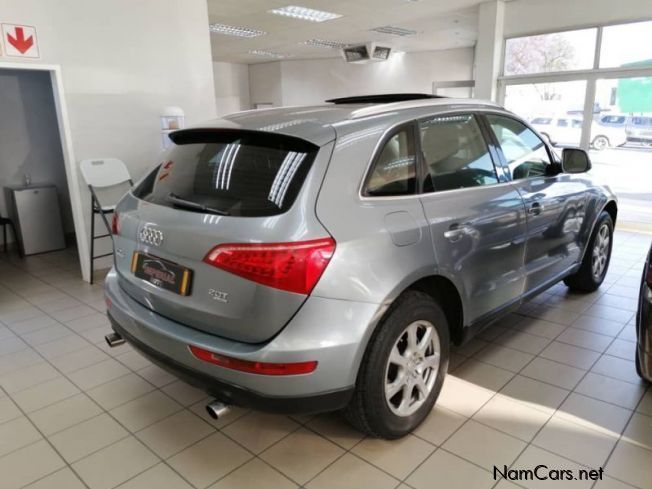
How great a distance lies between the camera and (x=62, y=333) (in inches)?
128

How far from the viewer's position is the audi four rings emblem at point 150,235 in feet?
5.99

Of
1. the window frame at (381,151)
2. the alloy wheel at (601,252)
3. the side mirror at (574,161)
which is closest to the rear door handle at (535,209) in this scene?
the side mirror at (574,161)

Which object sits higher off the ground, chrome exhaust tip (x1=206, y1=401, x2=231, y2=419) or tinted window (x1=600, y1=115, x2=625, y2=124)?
tinted window (x1=600, y1=115, x2=625, y2=124)

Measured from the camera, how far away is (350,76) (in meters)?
13.1

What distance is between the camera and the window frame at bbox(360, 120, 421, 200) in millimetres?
1791

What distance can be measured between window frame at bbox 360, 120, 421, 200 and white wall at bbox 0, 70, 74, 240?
509 cm

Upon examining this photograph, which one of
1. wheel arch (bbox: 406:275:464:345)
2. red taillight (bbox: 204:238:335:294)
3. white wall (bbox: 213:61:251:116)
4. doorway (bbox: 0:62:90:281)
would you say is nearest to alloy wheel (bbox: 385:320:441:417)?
wheel arch (bbox: 406:275:464:345)

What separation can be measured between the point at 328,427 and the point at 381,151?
1224mm

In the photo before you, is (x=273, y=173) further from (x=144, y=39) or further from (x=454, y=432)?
(x=144, y=39)

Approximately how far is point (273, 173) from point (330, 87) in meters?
12.4

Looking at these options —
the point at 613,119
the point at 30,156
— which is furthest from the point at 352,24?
the point at 30,156

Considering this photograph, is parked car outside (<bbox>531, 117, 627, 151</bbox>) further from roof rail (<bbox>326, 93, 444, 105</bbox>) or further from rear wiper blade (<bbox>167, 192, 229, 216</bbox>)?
rear wiper blade (<bbox>167, 192, 229, 216</bbox>)

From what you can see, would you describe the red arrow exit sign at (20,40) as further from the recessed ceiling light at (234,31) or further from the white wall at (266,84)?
the white wall at (266,84)

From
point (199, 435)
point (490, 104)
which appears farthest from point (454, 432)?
point (490, 104)
